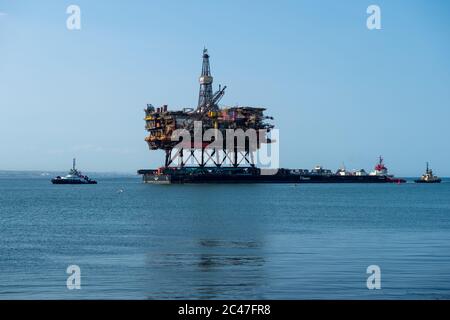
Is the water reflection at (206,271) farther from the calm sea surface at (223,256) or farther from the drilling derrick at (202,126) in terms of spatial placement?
the drilling derrick at (202,126)

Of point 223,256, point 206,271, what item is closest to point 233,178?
point 223,256

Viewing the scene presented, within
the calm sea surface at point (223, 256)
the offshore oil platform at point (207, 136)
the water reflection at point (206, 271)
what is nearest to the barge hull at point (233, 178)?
the offshore oil platform at point (207, 136)

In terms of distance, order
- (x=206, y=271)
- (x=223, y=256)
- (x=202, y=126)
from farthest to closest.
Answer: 1. (x=202, y=126)
2. (x=223, y=256)
3. (x=206, y=271)

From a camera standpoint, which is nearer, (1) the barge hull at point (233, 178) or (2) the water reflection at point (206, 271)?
(2) the water reflection at point (206, 271)

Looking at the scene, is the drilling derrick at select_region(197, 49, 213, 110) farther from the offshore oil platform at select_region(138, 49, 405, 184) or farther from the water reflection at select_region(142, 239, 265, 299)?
the water reflection at select_region(142, 239, 265, 299)

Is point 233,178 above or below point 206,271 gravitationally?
above

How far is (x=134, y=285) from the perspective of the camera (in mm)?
22922

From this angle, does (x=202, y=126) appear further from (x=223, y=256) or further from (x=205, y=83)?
(x=223, y=256)

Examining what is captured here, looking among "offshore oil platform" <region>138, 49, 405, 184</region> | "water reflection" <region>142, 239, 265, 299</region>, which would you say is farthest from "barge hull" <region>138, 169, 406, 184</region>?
"water reflection" <region>142, 239, 265, 299</region>

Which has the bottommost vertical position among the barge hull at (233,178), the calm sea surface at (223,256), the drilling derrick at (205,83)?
the calm sea surface at (223,256)

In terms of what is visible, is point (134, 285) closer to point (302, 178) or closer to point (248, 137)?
point (248, 137)

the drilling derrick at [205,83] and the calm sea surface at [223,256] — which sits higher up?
the drilling derrick at [205,83]
